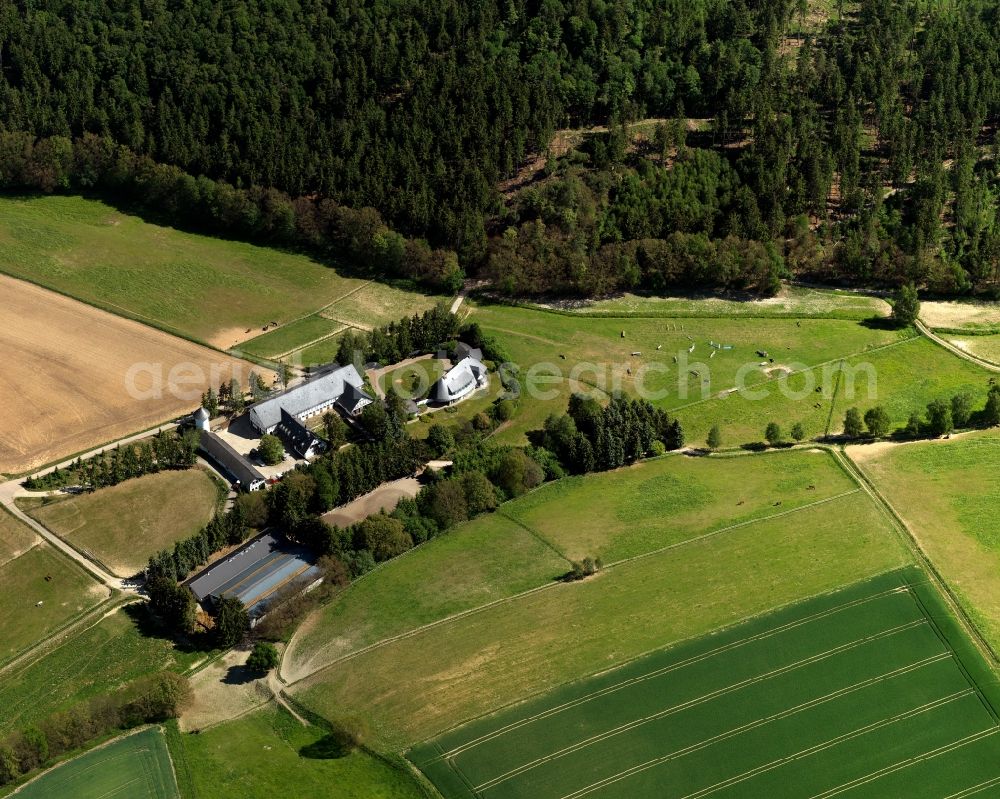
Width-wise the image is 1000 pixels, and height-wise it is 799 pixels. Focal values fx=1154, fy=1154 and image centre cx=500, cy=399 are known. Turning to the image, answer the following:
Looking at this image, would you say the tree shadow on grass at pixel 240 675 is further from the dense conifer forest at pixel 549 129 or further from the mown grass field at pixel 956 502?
the dense conifer forest at pixel 549 129

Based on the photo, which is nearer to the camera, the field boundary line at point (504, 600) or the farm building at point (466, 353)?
the field boundary line at point (504, 600)

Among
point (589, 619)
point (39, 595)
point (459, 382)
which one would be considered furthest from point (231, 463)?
point (589, 619)

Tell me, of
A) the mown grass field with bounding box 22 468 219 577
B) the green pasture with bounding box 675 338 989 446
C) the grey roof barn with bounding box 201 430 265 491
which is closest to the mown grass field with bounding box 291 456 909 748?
the green pasture with bounding box 675 338 989 446

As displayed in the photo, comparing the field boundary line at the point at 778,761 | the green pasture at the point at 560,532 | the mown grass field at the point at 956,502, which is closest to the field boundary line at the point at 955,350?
the mown grass field at the point at 956,502

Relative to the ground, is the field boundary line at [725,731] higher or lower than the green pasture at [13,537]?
lower

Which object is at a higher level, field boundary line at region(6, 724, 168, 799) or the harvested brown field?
the harvested brown field

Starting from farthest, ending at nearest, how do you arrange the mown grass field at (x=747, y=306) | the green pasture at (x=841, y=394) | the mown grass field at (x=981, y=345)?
the mown grass field at (x=747, y=306)
the mown grass field at (x=981, y=345)
the green pasture at (x=841, y=394)

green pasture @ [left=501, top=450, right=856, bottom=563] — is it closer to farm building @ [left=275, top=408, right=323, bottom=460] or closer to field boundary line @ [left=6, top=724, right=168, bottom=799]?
farm building @ [left=275, top=408, right=323, bottom=460]

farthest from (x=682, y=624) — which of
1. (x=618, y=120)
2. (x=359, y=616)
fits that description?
(x=618, y=120)
